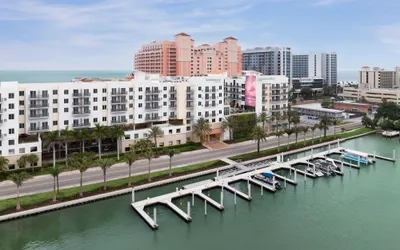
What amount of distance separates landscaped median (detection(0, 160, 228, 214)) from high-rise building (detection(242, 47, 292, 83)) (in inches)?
4954

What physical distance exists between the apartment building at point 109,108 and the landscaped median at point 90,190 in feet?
38.8

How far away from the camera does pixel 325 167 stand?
5103 centimetres

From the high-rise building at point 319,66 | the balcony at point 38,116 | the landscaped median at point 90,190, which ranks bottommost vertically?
the landscaped median at point 90,190

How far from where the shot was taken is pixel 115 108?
187 ft

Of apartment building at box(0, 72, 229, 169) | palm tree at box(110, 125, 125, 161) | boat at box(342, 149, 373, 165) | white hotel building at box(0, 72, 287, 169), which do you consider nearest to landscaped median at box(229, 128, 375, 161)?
boat at box(342, 149, 373, 165)

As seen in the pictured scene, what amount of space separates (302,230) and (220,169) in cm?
1743

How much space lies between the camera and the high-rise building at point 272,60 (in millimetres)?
167125

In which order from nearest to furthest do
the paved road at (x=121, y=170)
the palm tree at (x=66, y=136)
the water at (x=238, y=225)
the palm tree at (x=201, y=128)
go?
the water at (x=238, y=225) < the paved road at (x=121, y=170) < the palm tree at (x=66, y=136) < the palm tree at (x=201, y=128)

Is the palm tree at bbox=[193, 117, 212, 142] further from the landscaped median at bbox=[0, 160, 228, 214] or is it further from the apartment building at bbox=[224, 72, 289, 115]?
the apartment building at bbox=[224, 72, 289, 115]

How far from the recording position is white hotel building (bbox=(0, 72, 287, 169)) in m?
48.2

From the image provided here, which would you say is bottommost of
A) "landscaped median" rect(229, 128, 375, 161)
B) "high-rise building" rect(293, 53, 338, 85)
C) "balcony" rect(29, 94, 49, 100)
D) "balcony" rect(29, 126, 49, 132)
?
"landscaped median" rect(229, 128, 375, 161)

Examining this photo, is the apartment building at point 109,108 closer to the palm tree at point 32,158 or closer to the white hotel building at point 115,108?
the white hotel building at point 115,108

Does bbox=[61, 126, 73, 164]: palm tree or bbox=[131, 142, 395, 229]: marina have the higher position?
bbox=[61, 126, 73, 164]: palm tree

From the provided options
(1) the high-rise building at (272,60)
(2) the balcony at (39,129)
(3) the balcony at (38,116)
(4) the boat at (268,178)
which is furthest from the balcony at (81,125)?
(1) the high-rise building at (272,60)
